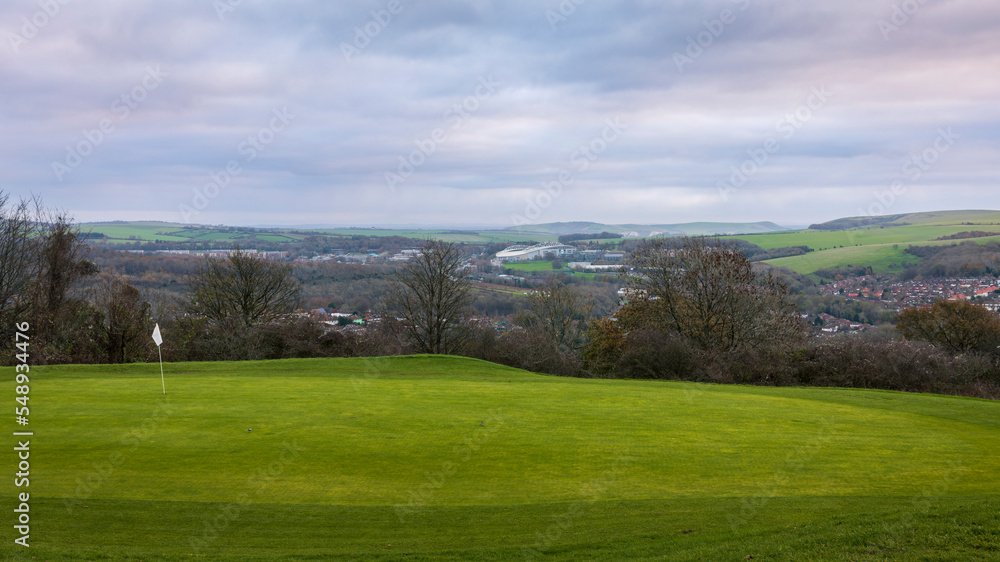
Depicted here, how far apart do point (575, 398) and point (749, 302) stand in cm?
2150

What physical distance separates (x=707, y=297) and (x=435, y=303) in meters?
19.5

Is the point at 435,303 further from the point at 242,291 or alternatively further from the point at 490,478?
the point at 490,478

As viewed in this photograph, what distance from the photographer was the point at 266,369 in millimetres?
25375

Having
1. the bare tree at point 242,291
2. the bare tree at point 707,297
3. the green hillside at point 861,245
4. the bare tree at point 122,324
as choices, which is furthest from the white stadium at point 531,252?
the bare tree at point 122,324

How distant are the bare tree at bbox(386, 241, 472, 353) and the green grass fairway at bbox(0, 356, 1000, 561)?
24921 millimetres

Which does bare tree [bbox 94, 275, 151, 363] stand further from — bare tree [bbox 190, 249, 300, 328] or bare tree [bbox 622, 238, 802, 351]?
bare tree [bbox 622, 238, 802, 351]

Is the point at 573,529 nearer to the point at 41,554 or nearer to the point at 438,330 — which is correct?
the point at 41,554

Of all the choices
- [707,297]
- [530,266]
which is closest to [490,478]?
[707,297]

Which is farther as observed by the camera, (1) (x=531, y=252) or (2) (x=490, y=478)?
(1) (x=531, y=252)

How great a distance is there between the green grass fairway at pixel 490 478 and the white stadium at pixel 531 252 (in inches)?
2999

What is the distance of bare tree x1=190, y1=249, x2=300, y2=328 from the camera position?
41.4m

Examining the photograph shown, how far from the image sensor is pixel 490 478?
10.9 metres

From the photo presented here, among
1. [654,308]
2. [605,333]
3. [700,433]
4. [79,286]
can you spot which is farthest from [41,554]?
[79,286]

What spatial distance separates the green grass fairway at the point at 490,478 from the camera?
27.2 feet
